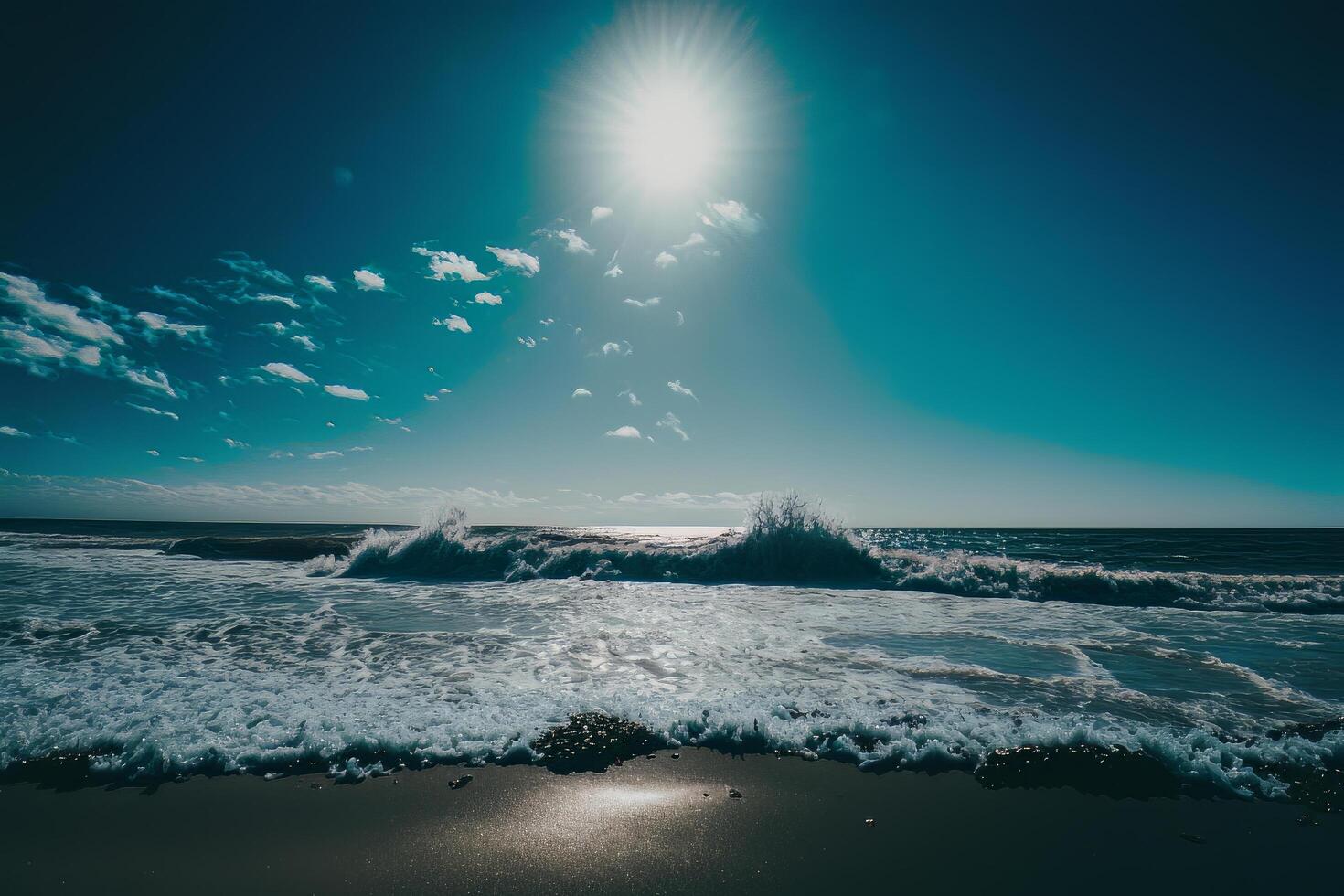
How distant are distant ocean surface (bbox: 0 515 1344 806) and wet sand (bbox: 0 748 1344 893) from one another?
314 millimetres

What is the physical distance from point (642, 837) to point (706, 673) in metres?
3.00

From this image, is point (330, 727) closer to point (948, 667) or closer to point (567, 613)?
point (567, 613)

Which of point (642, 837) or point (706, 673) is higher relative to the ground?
point (706, 673)

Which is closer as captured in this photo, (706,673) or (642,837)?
(642,837)

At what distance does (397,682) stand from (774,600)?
25.9 ft

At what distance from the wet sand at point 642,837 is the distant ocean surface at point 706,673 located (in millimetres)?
314

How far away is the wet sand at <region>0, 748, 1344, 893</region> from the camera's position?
2.82m

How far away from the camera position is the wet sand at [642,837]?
2824 millimetres

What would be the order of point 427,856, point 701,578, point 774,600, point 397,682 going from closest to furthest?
point 427,856
point 397,682
point 774,600
point 701,578

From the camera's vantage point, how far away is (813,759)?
410 cm

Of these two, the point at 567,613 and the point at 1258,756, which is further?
the point at 567,613

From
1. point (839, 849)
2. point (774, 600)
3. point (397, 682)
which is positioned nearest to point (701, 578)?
point (774, 600)

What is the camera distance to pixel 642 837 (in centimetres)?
321

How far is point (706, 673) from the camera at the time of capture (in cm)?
614
